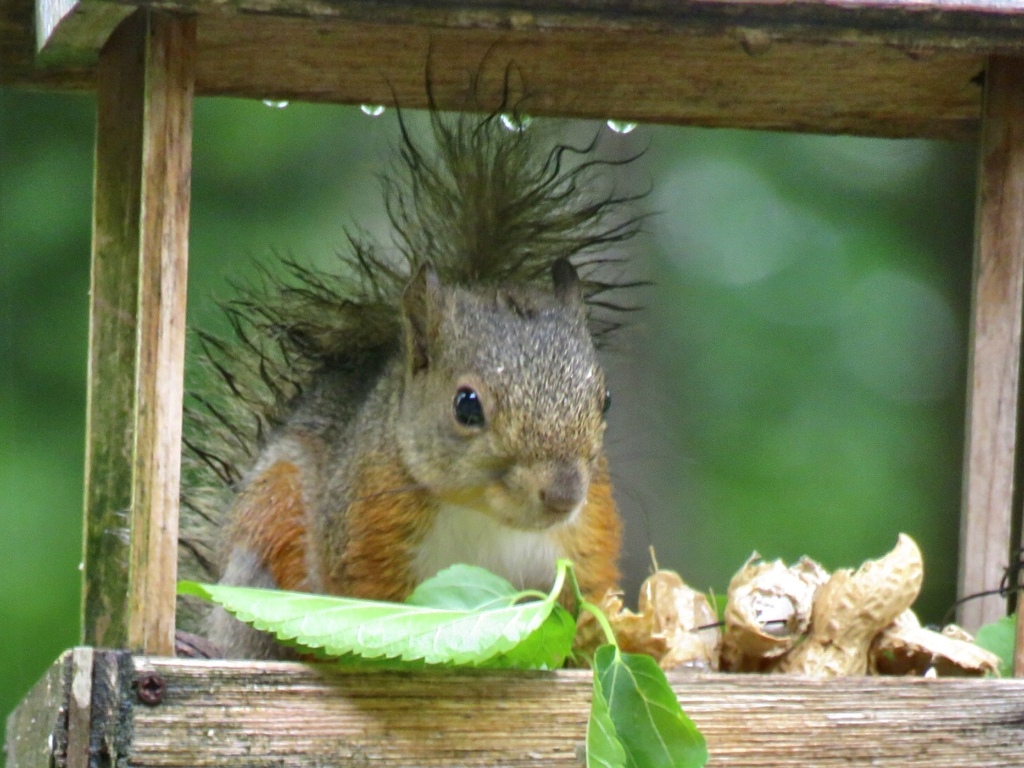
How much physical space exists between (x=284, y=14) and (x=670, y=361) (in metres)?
2.34

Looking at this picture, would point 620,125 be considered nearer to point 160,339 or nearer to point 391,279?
point 391,279

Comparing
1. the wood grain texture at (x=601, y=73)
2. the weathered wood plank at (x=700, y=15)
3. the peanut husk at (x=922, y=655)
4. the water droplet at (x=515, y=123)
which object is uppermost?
the wood grain texture at (x=601, y=73)

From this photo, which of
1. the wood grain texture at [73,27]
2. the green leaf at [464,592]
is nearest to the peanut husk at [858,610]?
the green leaf at [464,592]

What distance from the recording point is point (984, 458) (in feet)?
7.43

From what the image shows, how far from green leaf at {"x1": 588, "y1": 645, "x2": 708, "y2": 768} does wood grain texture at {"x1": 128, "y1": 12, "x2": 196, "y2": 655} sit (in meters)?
0.47

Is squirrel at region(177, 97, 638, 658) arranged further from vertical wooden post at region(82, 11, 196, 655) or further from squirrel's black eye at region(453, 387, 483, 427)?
vertical wooden post at region(82, 11, 196, 655)

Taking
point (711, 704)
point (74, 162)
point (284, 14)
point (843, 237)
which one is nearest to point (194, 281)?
point (74, 162)

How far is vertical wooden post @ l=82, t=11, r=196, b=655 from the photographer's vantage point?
1723 mm

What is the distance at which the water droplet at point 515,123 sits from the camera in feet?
7.70

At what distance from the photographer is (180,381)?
1.76 meters

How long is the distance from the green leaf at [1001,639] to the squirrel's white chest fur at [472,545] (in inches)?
22.8

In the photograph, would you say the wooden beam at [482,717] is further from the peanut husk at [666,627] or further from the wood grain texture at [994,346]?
the wood grain texture at [994,346]

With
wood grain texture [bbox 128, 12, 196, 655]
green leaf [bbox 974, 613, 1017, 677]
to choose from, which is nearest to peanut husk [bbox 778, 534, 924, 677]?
green leaf [bbox 974, 613, 1017, 677]

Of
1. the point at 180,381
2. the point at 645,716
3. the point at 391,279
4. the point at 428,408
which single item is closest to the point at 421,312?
the point at 428,408
